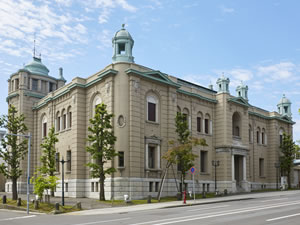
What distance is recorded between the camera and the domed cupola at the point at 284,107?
73562 mm

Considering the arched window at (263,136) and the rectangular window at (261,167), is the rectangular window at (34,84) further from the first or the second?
the rectangular window at (261,167)

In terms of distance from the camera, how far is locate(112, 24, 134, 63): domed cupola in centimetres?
4480

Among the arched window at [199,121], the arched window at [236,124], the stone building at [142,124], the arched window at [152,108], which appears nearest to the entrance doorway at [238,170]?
the stone building at [142,124]

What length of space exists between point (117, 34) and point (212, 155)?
21.7 m

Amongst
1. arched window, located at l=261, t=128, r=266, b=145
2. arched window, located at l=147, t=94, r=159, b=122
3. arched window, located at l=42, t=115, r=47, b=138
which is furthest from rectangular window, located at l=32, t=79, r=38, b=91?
arched window, located at l=261, t=128, r=266, b=145

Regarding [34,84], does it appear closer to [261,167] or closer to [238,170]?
[238,170]

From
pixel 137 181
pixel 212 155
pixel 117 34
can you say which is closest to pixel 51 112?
pixel 117 34

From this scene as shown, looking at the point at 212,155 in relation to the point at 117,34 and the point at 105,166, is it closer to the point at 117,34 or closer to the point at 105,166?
the point at 105,166

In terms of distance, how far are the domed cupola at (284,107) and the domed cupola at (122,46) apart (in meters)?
39.6

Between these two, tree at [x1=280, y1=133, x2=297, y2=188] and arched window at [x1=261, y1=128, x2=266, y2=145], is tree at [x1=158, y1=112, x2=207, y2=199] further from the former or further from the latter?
tree at [x1=280, y1=133, x2=297, y2=188]

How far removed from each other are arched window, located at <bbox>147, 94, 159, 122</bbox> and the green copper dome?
25186 mm

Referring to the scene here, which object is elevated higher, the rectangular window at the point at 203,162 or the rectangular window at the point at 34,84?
the rectangular window at the point at 34,84

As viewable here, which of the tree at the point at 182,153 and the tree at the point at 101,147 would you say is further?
the tree at the point at 182,153

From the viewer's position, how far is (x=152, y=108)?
151 feet
